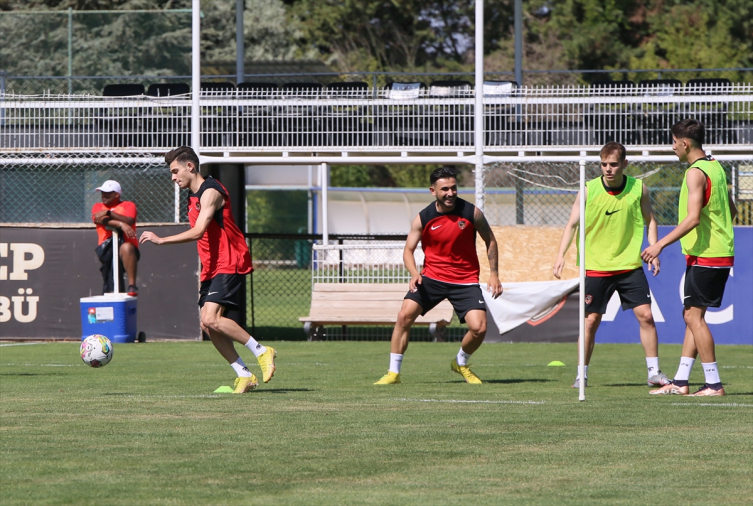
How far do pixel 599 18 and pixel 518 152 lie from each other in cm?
3035

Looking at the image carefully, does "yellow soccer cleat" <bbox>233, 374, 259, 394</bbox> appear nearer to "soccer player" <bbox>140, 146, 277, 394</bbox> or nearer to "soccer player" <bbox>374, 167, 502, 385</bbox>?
"soccer player" <bbox>140, 146, 277, 394</bbox>

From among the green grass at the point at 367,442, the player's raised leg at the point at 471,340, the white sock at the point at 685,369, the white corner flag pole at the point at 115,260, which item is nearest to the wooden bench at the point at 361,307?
the white corner flag pole at the point at 115,260

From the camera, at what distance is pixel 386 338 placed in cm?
1712

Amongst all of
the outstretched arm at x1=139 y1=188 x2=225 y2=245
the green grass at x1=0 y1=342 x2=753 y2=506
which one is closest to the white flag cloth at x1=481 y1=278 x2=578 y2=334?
the green grass at x1=0 y1=342 x2=753 y2=506

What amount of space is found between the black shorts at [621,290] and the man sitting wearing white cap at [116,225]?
7491 mm

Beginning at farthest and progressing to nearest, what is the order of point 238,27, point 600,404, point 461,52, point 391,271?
1. point 461,52
2. point 238,27
3. point 391,271
4. point 600,404

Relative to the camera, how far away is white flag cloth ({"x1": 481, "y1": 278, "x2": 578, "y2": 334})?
15.1 metres

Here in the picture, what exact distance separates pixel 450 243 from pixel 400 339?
0.93m

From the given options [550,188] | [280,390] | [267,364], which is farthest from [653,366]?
[550,188]

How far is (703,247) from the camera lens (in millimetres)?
8656

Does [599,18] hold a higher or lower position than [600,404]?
higher

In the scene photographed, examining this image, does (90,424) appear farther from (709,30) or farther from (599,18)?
(599,18)

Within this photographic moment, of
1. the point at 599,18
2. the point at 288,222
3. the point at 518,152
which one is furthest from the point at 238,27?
the point at 599,18

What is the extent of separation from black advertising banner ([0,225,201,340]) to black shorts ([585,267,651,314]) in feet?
25.7
